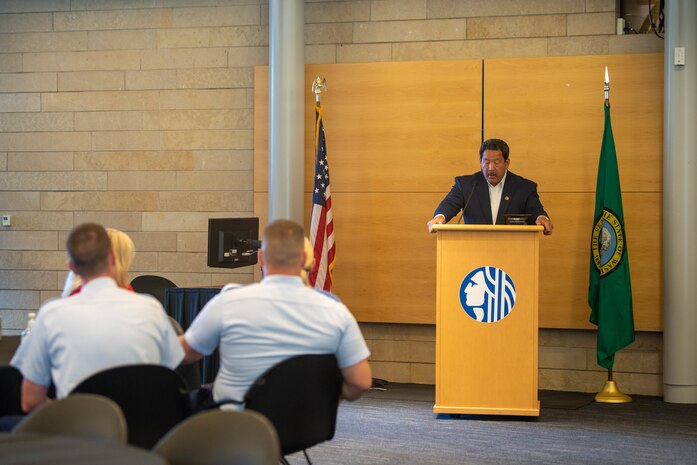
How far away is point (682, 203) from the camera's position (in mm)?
6730

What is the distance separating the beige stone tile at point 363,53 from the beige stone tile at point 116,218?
2156mm

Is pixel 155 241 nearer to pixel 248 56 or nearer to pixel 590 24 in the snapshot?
pixel 248 56

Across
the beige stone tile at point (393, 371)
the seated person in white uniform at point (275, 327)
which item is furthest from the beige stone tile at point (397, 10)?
the seated person in white uniform at point (275, 327)

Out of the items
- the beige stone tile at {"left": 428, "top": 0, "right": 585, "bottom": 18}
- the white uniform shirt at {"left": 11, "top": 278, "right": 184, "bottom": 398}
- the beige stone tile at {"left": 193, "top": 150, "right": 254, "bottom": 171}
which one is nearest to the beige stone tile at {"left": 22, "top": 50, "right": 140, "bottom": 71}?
the beige stone tile at {"left": 193, "top": 150, "right": 254, "bottom": 171}

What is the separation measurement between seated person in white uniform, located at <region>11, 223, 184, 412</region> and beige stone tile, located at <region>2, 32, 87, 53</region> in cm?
525

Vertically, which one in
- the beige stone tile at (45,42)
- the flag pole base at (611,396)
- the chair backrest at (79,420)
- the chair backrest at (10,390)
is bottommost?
the flag pole base at (611,396)

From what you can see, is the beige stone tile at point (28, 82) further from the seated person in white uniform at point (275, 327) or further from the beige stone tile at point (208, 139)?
the seated person in white uniform at point (275, 327)

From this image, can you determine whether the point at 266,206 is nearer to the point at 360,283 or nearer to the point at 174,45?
the point at 360,283

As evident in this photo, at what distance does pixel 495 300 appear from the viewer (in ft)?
18.9

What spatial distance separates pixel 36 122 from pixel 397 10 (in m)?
3.23

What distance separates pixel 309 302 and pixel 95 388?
0.79m

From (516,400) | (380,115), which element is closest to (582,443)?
(516,400)

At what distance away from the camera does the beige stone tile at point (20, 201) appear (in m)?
8.05

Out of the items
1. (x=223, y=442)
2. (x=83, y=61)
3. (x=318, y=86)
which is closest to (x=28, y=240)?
(x=83, y=61)
